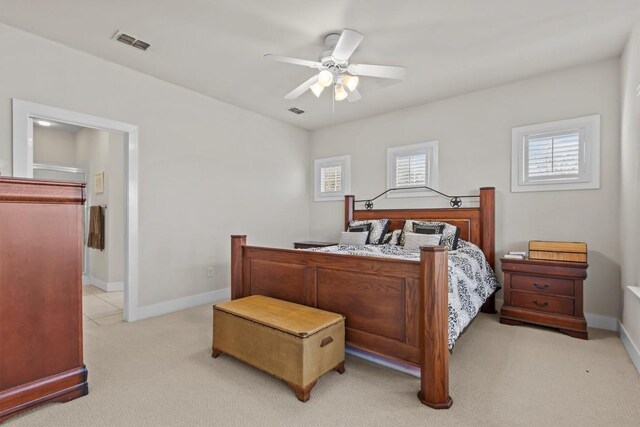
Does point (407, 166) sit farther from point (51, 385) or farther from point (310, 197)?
point (51, 385)

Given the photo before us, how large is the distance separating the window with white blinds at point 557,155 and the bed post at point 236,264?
320cm

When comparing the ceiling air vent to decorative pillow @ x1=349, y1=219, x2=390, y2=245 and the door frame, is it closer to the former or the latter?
the door frame

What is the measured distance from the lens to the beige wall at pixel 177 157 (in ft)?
9.50

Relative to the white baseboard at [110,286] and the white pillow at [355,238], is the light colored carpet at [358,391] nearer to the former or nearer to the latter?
the white pillow at [355,238]

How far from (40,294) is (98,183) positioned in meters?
3.97

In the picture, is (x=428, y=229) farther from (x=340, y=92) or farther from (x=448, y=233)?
(x=340, y=92)

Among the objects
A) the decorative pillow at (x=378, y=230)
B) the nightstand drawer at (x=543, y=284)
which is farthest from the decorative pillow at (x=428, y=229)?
the nightstand drawer at (x=543, y=284)

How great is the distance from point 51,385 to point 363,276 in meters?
2.06

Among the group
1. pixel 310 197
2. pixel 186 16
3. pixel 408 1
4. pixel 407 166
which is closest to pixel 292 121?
pixel 310 197

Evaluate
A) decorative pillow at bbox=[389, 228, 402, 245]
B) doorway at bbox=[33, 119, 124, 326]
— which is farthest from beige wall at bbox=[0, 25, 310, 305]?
decorative pillow at bbox=[389, 228, 402, 245]

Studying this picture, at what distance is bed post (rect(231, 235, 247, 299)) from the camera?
10.4ft

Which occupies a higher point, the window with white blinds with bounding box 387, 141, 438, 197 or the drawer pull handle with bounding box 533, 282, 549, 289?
the window with white blinds with bounding box 387, 141, 438, 197

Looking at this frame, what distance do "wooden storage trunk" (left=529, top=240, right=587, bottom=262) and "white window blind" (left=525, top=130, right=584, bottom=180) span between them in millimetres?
781

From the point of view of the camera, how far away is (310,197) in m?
5.87
